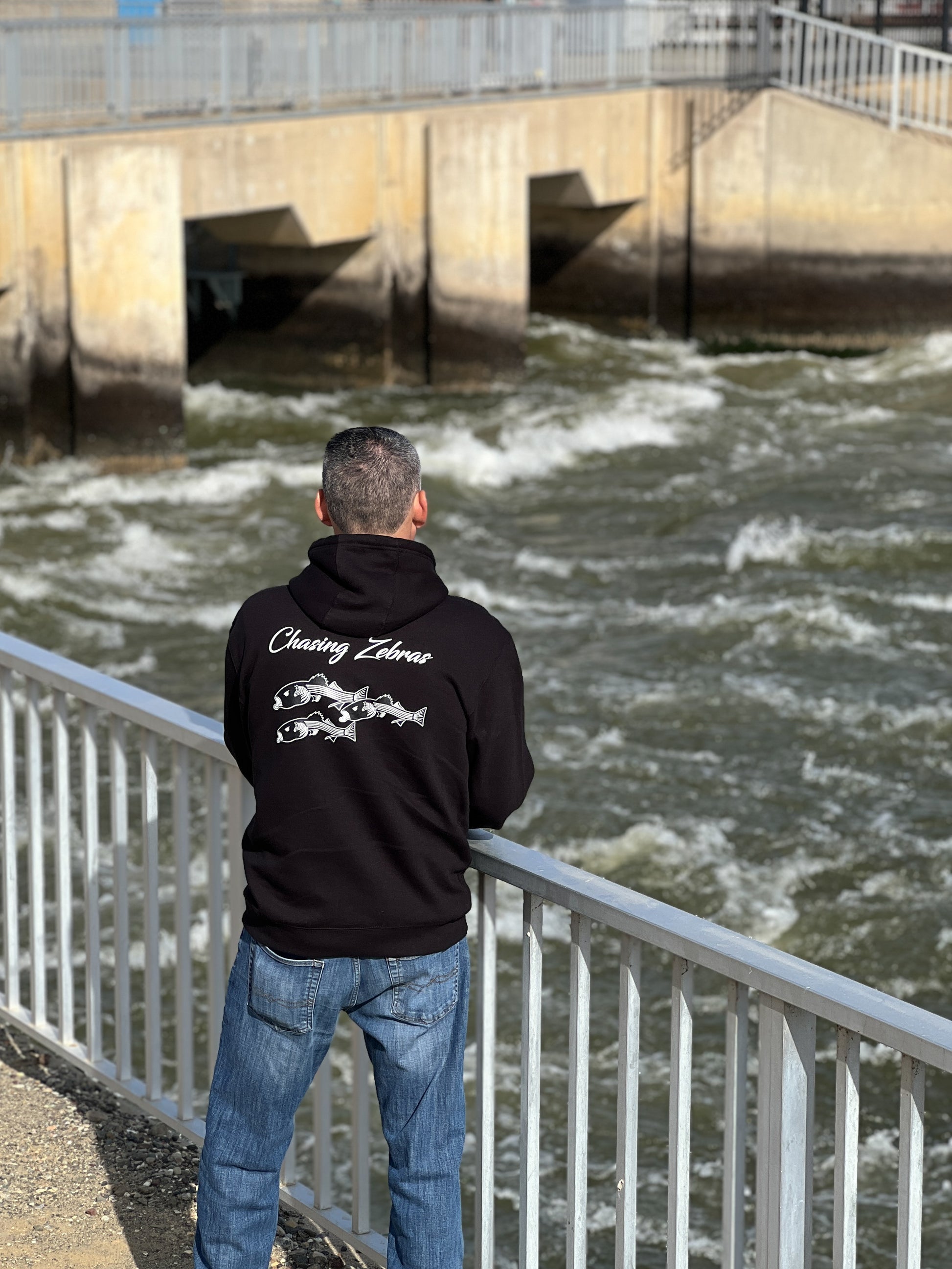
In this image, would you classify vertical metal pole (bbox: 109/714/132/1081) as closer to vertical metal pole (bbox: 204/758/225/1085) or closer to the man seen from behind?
vertical metal pole (bbox: 204/758/225/1085)

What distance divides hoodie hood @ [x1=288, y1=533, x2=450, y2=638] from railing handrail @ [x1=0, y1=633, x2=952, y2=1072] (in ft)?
1.60

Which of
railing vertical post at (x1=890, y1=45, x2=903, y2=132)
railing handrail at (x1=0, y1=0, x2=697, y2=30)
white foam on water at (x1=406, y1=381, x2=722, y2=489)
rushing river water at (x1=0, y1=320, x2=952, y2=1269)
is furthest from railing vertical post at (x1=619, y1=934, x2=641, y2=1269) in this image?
railing vertical post at (x1=890, y1=45, x2=903, y2=132)

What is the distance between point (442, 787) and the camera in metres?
3.17

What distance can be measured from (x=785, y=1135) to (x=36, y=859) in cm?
235

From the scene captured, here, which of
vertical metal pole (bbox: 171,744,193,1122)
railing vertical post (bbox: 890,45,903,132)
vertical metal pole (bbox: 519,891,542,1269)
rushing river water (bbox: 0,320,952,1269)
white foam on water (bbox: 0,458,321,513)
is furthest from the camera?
railing vertical post (bbox: 890,45,903,132)

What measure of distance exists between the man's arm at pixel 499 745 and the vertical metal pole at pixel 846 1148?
2.18ft

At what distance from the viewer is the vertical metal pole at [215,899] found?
13.3 ft

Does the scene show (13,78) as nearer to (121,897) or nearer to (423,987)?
(121,897)

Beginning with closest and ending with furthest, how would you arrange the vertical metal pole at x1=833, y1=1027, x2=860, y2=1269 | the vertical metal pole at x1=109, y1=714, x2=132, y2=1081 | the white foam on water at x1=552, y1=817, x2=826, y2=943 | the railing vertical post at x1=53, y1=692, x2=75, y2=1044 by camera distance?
the vertical metal pole at x1=833, y1=1027, x2=860, y2=1269
the vertical metal pole at x1=109, y1=714, x2=132, y2=1081
the railing vertical post at x1=53, y1=692, x2=75, y2=1044
the white foam on water at x1=552, y1=817, x2=826, y2=943

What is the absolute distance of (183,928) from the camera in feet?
14.7

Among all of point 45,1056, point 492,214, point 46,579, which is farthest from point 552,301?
point 45,1056

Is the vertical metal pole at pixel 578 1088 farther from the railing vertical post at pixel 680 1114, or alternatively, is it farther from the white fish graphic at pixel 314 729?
the white fish graphic at pixel 314 729

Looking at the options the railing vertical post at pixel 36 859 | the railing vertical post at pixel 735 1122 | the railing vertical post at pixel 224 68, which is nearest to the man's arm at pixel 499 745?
the railing vertical post at pixel 735 1122

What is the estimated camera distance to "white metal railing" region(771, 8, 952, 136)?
25.8 m
